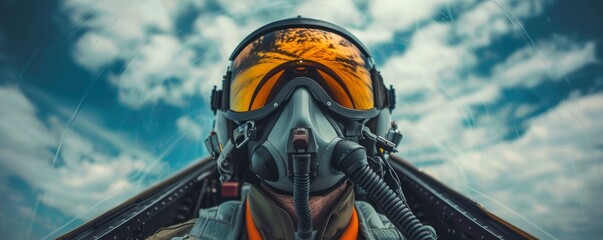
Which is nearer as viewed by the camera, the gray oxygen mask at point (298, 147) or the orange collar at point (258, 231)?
the gray oxygen mask at point (298, 147)

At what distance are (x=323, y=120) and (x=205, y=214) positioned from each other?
0.72 m

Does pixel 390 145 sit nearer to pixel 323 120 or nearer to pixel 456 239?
pixel 323 120

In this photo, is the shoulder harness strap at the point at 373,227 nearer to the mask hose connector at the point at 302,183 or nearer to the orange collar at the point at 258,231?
the orange collar at the point at 258,231

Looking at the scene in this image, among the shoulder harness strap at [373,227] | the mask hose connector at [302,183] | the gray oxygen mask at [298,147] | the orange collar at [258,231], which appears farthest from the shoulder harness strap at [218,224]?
the shoulder harness strap at [373,227]

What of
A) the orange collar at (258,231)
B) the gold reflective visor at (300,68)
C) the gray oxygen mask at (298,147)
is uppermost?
the gold reflective visor at (300,68)

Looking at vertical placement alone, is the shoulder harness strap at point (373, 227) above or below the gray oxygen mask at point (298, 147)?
below

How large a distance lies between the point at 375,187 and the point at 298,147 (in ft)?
0.96

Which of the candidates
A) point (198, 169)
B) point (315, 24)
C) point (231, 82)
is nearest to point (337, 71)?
point (315, 24)

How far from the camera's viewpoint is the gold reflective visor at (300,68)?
1.39 m

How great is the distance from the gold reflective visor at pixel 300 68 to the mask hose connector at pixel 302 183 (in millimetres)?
351

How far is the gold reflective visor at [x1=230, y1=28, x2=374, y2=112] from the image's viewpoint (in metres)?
1.39

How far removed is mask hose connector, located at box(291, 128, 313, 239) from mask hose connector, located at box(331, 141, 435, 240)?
134 mm

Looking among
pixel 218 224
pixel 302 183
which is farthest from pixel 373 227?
pixel 218 224

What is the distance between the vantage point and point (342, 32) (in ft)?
5.05
